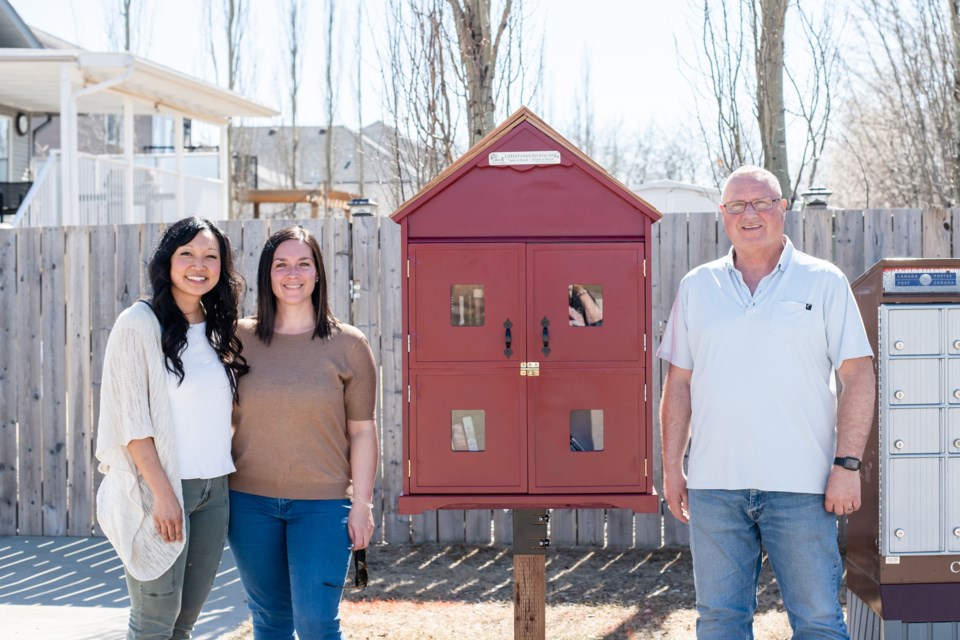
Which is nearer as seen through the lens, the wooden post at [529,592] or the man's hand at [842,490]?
the man's hand at [842,490]

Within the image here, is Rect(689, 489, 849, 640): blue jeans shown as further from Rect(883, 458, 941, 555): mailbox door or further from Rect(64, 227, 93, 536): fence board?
Rect(64, 227, 93, 536): fence board

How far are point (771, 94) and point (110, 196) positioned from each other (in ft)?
25.6

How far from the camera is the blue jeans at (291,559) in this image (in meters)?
2.85

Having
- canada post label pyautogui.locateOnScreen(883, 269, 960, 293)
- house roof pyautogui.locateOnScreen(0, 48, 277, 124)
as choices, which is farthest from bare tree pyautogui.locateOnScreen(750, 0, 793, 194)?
house roof pyautogui.locateOnScreen(0, 48, 277, 124)

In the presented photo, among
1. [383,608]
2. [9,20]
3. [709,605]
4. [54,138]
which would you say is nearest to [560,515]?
[383,608]

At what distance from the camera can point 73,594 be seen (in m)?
4.84

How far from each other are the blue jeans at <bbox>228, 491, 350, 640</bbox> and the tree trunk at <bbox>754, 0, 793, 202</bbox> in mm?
4963

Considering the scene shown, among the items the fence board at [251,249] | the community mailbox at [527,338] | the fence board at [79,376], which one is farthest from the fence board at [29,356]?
the community mailbox at [527,338]

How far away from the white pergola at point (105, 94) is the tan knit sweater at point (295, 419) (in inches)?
309

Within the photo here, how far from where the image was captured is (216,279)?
9.78 feet

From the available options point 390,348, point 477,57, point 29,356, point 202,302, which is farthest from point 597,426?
point 29,356

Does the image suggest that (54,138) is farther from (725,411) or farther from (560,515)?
(725,411)

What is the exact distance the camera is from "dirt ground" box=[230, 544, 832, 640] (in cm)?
433

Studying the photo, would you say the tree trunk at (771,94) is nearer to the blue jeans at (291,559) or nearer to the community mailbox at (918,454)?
the community mailbox at (918,454)
